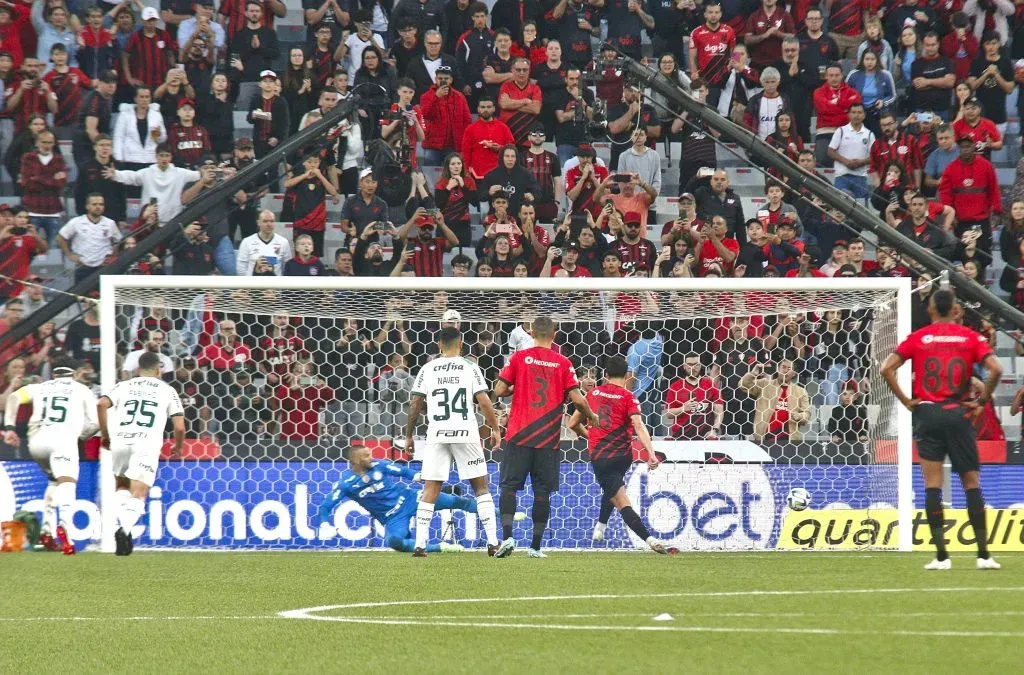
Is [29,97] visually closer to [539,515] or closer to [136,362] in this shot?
[136,362]

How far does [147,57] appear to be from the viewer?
1977cm

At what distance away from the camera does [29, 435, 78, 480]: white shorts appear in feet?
47.3

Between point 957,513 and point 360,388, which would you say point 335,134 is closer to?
point 360,388

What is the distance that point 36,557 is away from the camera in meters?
13.7

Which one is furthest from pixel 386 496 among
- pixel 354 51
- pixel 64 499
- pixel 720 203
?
pixel 354 51

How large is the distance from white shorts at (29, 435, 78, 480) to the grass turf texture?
2.20m

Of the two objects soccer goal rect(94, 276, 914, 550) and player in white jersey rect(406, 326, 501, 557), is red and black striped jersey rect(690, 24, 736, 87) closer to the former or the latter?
soccer goal rect(94, 276, 914, 550)

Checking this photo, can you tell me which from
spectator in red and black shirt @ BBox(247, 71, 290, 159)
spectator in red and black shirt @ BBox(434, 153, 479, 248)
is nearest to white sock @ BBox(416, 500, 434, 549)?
spectator in red and black shirt @ BBox(434, 153, 479, 248)

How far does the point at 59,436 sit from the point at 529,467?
4.84 m

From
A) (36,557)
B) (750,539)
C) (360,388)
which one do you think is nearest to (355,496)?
(360,388)

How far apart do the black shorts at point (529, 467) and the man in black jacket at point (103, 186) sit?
25.0 feet

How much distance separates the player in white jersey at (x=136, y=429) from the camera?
13344 mm

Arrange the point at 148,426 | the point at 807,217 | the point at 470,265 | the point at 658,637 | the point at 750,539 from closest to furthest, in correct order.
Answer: the point at 658,637, the point at 148,426, the point at 750,539, the point at 470,265, the point at 807,217

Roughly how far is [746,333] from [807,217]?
12.1ft
